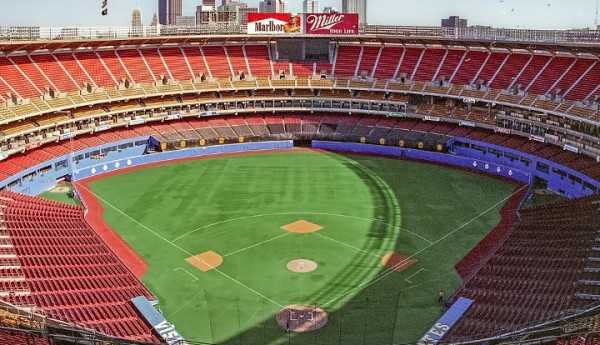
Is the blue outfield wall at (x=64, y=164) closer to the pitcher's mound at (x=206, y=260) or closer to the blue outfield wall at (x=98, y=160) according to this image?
the blue outfield wall at (x=98, y=160)

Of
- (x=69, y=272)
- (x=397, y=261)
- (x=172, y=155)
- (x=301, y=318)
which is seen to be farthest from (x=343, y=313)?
(x=172, y=155)

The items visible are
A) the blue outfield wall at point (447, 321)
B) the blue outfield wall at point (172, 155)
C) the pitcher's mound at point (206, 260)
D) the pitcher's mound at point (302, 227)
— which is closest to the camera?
the blue outfield wall at point (447, 321)

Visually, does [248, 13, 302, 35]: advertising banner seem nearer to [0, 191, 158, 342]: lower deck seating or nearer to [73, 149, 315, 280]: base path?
[73, 149, 315, 280]: base path

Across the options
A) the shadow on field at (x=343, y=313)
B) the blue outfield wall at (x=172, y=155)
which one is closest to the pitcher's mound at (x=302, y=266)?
the shadow on field at (x=343, y=313)

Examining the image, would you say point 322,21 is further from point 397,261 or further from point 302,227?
point 397,261

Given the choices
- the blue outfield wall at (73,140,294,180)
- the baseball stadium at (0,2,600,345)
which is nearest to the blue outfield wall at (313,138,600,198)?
the baseball stadium at (0,2,600,345)

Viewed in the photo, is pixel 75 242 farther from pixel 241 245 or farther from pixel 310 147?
pixel 310 147
